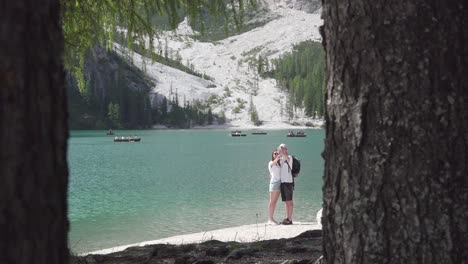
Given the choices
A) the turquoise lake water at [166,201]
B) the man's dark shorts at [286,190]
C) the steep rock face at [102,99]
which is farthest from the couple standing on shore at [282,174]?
the steep rock face at [102,99]

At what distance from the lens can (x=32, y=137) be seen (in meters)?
1.15

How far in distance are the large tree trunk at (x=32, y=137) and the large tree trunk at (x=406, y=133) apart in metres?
1.33

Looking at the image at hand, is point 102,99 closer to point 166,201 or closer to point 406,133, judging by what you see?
point 166,201

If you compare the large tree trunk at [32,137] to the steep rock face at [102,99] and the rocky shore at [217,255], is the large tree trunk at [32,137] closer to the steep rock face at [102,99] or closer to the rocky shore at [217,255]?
the rocky shore at [217,255]

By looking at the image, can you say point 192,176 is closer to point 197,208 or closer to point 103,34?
point 197,208

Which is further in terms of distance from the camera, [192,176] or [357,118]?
[192,176]

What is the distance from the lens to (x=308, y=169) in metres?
40.8

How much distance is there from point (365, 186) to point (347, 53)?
551 millimetres

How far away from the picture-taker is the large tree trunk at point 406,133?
212 centimetres

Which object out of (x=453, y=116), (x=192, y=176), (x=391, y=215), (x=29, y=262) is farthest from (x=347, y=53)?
(x=192, y=176)

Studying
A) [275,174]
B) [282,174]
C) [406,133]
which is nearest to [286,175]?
[282,174]

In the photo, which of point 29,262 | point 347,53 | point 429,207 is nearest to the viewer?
point 29,262

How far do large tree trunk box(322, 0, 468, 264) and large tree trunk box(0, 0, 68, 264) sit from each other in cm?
133

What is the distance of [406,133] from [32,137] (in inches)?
58.4
